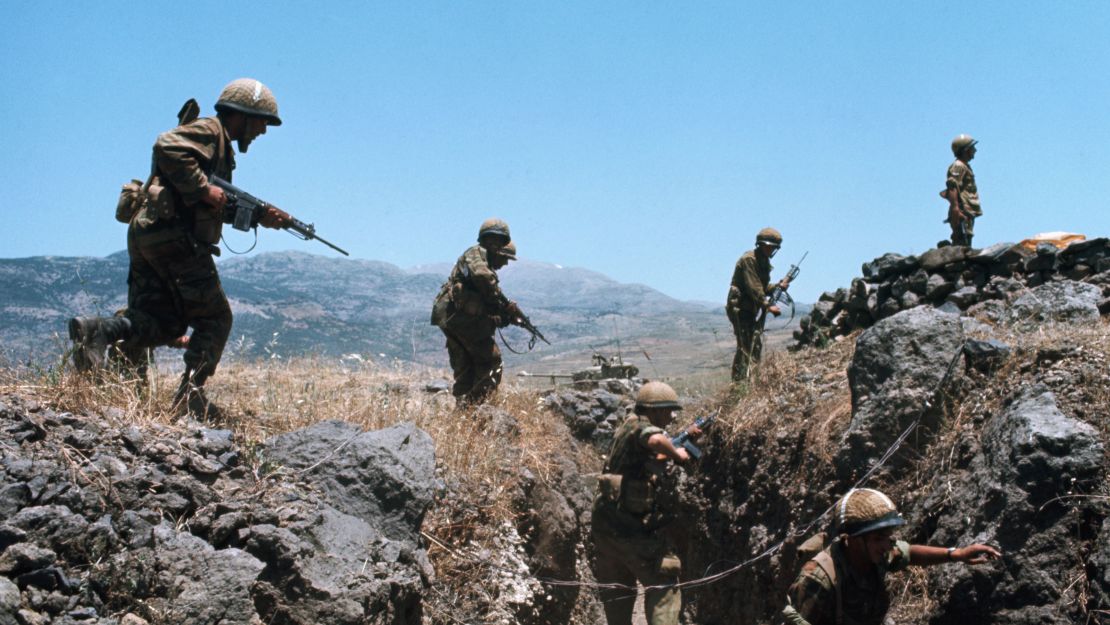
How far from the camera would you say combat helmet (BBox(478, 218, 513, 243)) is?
880cm

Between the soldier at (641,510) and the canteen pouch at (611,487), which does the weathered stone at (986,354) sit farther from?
the canteen pouch at (611,487)

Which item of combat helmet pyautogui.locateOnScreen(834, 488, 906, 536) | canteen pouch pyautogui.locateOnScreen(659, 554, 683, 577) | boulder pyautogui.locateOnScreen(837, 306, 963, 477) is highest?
boulder pyautogui.locateOnScreen(837, 306, 963, 477)

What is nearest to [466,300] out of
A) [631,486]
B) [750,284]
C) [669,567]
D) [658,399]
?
[658,399]

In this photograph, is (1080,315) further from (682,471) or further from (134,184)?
(134,184)

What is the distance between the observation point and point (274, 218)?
19.9ft

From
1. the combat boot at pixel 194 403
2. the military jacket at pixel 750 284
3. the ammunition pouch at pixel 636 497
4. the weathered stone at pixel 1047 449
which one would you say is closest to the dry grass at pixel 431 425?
the combat boot at pixel 194 403

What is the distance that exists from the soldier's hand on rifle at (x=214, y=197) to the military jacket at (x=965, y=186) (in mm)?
8796

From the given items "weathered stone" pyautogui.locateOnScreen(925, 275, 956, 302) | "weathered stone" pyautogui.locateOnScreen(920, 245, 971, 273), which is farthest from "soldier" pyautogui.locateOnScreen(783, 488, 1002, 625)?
"weathered stone" pyautogui.locateOnScreen(920, 245, 971, 273)

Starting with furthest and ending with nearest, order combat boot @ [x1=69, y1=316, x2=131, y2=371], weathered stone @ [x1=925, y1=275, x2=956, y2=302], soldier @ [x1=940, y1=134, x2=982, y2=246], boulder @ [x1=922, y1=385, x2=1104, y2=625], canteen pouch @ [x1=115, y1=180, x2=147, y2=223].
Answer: soldier @ [x1=940, y1=134, x2=982, y2=246] < weathered stone @ [x1=925, y1=275, x2=956, y2=302] < canteen pouch @ [x1=115, y1=180, x2=147, y2=223] < combat boot @ [x1=69, y1=316, x2=131, y2=371] < boulder @ [x1=922, y1=385, x2=1104, y2=625]

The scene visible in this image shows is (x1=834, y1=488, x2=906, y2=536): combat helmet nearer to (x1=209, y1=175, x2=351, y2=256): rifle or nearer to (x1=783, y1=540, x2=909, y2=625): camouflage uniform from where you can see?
(x1=783, y1=540, x2=909, y2=625): camouflage uniform

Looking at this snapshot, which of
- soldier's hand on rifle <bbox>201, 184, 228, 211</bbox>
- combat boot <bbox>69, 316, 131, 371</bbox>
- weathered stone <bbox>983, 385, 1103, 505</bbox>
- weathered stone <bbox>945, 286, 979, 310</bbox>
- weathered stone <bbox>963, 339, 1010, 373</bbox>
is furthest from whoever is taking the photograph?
weathered stone <bbox>945, 286, 979, 310</bbox>

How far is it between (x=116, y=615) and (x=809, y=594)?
2.90 m

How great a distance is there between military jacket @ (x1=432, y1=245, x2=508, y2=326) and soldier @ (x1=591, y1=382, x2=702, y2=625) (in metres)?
2.22

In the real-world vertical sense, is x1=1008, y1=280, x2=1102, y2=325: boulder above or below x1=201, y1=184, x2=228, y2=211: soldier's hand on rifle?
above
